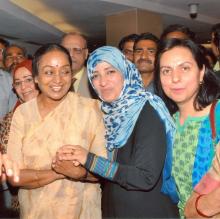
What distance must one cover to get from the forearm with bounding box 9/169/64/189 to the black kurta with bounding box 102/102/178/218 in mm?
340

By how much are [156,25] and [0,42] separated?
16.6 feet

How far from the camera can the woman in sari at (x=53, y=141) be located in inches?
82.7

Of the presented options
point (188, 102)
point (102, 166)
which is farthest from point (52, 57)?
point (188, 102)

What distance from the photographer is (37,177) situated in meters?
2.07

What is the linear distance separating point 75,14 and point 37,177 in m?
7.29

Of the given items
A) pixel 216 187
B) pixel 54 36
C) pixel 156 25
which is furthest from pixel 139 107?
pixel 54 36

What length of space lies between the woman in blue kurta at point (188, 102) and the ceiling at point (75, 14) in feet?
19.5

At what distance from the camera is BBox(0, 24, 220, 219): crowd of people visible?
1.83 metres

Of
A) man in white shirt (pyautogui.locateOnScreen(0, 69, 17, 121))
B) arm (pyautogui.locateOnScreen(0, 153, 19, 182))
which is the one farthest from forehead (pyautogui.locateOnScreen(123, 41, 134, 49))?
arm (pyautogui.locateOnScreen(0, 153, 19, 182))

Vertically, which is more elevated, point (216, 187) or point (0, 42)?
point (0, 42)

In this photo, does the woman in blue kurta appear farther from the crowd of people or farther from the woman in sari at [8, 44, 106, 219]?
the woman in sari at [8, 44, 106, 219]

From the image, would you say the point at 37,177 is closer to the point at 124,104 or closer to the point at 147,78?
the point at 124,104

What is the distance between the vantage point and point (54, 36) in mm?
11422

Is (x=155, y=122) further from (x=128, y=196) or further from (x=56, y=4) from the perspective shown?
(x=56, y=4)
